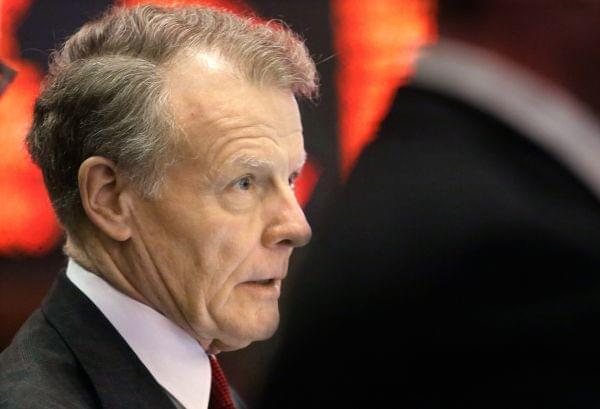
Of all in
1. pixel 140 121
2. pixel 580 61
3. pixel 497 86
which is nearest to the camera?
pixel 497 86

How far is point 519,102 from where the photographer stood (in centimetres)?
96

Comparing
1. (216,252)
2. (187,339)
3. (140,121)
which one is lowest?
(187,339)

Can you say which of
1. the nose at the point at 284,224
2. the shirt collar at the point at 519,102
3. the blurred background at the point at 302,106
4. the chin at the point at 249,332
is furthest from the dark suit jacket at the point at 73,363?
the blurred background at the point at 302,106

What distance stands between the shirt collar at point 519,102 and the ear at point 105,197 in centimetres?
50

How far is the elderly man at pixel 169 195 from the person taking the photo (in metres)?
1.36

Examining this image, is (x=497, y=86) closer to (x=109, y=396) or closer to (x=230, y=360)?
(x=109, y=396)

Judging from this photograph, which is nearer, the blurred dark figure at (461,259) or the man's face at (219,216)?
the blurred dark figure at (461,259)

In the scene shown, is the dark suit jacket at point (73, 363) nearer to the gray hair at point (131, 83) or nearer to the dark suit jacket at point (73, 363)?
the dark suit jacket at point (73, 363)

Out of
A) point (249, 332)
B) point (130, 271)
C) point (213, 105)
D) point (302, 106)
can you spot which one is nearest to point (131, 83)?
point (213, 105)

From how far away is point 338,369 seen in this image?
3.52 feet

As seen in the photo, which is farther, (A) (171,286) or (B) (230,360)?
(B) (230,360)

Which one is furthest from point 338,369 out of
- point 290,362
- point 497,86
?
point 497,86

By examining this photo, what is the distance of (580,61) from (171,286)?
0.56 m

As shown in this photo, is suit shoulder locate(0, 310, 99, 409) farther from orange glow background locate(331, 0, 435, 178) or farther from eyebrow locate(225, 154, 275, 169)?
orange glow background locate(331, 0, 435, 178)
